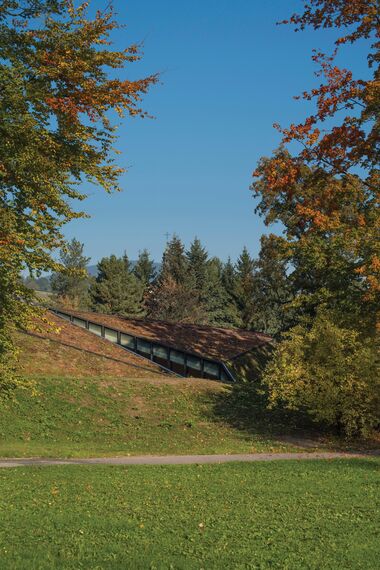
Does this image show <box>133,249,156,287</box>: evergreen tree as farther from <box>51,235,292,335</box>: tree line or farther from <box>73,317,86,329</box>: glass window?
<box>73,317,86,329</box>: glass window

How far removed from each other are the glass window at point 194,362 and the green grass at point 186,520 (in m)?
20.8

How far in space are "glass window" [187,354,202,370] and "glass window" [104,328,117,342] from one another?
4933 millimetres

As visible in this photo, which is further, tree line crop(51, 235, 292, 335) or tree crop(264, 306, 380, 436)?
tree line crop(51, 235, 292, 335)

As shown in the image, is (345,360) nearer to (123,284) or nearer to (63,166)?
(63,166)

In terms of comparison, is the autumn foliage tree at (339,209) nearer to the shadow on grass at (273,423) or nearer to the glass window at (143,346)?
the shadow on grass at (273,423)

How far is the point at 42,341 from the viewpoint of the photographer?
3075 cm

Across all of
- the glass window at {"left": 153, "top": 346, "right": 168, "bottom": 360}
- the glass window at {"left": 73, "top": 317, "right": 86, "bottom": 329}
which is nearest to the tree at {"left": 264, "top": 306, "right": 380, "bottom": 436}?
the glass window at {"left": 153, "top": 346, "right": 168, "bottom": 360}

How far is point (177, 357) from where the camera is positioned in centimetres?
3466

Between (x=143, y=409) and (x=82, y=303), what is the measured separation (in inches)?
2460

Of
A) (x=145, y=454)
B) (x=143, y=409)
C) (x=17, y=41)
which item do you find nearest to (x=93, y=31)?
(x=17, y=41)

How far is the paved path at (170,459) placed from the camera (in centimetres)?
1548

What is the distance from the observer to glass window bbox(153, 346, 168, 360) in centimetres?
3459

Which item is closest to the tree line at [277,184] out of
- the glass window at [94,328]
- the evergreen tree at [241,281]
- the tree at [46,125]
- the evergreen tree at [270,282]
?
the tree at [46,125]

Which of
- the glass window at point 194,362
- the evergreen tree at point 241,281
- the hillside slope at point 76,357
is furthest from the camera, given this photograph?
the evergreen tree at point 241,281
